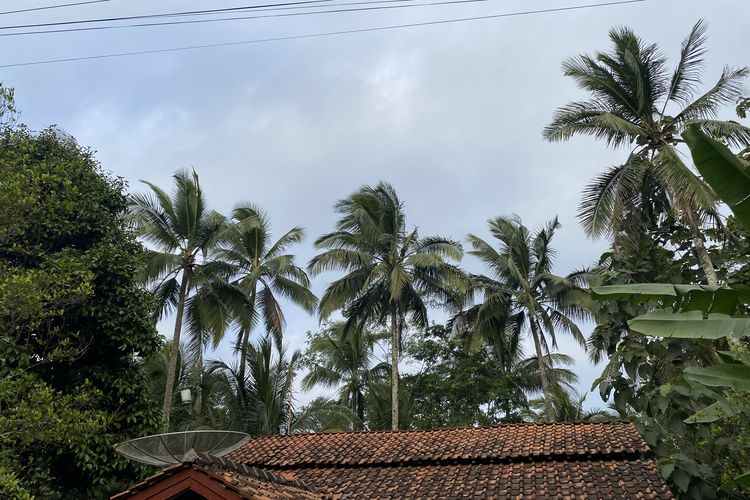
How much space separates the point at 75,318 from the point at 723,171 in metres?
11.2

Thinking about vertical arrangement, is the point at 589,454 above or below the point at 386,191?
below

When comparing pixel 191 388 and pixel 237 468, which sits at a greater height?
pixel 191 388

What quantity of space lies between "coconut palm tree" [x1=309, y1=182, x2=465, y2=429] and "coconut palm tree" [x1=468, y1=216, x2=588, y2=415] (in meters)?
1.85

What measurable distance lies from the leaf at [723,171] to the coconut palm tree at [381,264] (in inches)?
708

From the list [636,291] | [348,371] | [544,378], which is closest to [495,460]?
[636,291]

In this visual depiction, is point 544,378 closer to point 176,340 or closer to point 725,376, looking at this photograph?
point 176,340

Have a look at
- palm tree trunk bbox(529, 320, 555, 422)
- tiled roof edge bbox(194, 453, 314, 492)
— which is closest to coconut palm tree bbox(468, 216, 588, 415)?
palm tree trunk bbox(529, 320, 555, 422)

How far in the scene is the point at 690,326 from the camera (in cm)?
429

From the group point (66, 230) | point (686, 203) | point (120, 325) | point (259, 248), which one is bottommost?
point (120, 325)

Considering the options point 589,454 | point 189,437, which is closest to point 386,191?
point 589,454

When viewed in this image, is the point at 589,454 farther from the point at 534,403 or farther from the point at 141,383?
the point at 534,403

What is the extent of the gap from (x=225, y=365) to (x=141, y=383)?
7949 mm

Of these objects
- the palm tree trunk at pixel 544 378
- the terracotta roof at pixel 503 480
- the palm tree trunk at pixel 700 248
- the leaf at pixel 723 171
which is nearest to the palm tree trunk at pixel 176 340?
the terracotta roof at pixel 503 480

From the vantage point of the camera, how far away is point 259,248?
81.3 feet
